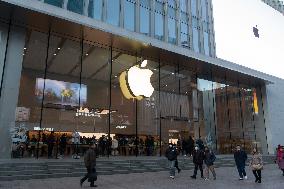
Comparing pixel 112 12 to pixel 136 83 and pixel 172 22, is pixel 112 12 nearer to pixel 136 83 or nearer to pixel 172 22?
pixel 172 22

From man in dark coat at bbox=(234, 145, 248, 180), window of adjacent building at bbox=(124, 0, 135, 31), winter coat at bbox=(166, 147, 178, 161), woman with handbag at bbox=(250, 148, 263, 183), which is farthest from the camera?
window of adjacent building at bbox=(124, 0, 135, 31)

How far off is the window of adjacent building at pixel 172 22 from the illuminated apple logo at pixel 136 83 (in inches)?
560

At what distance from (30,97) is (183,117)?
47.2ft

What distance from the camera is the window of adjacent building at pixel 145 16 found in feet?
93.5

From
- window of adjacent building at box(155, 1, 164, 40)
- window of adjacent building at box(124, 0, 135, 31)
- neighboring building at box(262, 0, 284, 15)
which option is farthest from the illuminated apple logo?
neighboring building at box(262, 0, 284, 15)

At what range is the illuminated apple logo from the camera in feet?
55.6

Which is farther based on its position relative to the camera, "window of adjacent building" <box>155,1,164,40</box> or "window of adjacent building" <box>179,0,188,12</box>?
"window of adjacent building" <box>179,0,188,12</box>

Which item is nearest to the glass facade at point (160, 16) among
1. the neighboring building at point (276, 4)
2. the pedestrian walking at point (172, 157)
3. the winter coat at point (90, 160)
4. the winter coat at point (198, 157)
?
the pedestrian walking at point (172, 157)

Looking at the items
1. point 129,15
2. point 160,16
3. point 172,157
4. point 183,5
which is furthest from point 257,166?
point 183,5

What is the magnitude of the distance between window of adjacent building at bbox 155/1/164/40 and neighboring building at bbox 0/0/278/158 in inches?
4.6

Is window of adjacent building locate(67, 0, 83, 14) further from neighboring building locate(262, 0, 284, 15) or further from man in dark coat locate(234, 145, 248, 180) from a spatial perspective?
neighboring building locate(262, 0, 284, 15)

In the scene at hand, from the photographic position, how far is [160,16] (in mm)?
30469

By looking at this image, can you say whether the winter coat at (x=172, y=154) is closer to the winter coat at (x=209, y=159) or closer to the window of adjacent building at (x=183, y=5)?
the winter coat at (x=209, y=159)

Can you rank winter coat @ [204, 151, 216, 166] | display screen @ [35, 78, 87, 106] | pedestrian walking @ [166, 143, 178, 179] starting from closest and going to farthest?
winter coat @ [204, 151, 216, 166] → pedestrian walking @ [166, 143, 178, 179] → display screen @ [35, 78, 87, 106]
